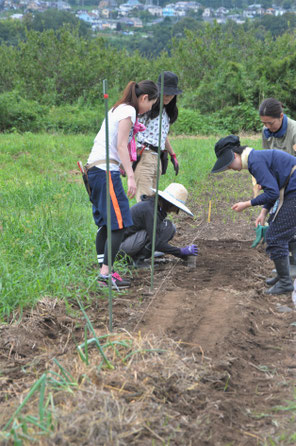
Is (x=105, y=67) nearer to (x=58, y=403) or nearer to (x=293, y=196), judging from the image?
(x=293, y=196)

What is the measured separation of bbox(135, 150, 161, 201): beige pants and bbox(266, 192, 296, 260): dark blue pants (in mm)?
1423

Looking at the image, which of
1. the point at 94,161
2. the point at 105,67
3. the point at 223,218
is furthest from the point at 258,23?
the point at 94,161

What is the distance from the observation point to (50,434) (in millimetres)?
2162

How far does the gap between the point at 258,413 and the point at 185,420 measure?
41 centimetres

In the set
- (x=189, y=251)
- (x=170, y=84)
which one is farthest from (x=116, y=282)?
(x=170, y=84)

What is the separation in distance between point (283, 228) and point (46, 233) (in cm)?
222

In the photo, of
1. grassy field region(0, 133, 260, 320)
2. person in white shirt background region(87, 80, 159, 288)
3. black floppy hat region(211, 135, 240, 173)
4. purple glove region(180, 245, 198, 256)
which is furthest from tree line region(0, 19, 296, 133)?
black floppy hat region(211, 135, 240, 173)

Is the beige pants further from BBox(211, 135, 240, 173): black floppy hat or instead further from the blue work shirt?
the blue work shirt

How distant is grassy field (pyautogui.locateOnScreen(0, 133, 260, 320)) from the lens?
13.2 feet

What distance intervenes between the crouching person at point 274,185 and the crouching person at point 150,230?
0.81 metres

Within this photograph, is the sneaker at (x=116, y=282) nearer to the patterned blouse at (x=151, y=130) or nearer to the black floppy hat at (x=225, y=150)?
the black floppy hat at (x=225, y=150)

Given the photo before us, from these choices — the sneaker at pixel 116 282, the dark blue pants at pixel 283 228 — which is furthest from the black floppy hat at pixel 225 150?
the sneaker at pixel 116 282

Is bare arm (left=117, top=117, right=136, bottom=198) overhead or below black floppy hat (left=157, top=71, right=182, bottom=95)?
below

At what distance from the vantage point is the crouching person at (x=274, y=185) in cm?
409
